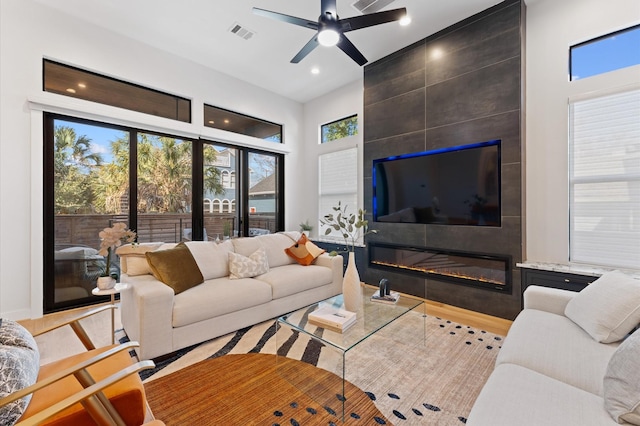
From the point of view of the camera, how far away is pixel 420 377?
1.99 m

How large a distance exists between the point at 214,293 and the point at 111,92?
309cm

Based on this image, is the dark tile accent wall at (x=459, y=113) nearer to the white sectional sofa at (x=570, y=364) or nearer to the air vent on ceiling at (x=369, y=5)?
the air vent on ceiling at (x=369, y=5)

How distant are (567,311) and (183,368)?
2.77 m

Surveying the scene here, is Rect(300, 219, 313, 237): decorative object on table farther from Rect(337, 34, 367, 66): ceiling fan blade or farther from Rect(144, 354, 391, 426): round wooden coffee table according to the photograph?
Rect(144, 354, 391, 426): round wooden coffee table

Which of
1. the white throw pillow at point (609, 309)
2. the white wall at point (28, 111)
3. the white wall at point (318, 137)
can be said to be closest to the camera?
the white throw pillow at point (609, 309)

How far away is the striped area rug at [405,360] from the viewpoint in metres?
1.72

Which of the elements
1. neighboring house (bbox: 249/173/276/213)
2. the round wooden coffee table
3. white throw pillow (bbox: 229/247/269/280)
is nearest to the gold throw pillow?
white throw pillow (bbox: 229/247/269/280)

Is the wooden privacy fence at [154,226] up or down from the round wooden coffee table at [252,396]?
up

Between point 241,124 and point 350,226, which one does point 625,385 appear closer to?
point 350,226

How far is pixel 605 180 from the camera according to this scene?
270 cm

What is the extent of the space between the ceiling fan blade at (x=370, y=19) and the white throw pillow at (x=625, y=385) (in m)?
2.65

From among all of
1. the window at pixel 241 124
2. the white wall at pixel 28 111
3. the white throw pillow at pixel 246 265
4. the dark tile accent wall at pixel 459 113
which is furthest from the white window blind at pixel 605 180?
the white wall at pixel 28 111

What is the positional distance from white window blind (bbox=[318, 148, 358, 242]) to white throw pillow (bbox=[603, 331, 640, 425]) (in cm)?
387

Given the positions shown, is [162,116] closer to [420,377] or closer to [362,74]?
[362,74]
